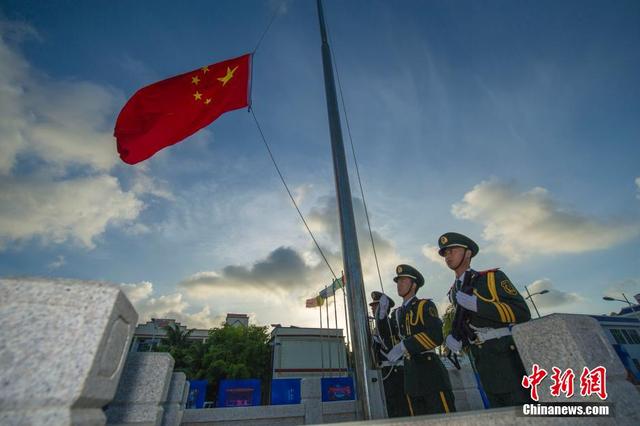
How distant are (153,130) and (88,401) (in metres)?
5.48

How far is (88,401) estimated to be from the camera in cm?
155

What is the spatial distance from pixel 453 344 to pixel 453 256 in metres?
1.21

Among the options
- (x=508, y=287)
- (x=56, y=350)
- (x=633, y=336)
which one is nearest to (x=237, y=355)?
(x=508, y=287)

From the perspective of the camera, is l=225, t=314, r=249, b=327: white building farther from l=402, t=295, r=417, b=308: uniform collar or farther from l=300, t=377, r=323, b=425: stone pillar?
l=402, t=295, r=417, b=308: uniform collar

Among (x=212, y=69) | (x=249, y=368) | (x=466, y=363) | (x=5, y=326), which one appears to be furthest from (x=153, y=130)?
(x=249, y=368)

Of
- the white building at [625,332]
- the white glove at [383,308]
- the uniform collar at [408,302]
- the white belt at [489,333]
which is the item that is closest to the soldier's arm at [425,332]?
the uniform collar at [408,302]

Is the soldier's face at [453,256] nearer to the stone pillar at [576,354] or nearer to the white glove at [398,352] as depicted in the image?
the white glove at [398,352]

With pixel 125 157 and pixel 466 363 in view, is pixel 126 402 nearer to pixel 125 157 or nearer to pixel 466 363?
pixel 125 157

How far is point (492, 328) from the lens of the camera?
11.5 feet

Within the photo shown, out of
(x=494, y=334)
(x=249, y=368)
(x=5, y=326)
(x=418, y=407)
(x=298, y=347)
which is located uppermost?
(x=298, y=347)

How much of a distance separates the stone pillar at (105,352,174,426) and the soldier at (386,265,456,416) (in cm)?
325

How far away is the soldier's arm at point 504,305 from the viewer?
3385 mm

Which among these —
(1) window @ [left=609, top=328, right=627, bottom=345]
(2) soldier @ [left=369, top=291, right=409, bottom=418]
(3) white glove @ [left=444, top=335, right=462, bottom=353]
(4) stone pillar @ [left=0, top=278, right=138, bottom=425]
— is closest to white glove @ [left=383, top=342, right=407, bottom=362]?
(3) white glove @ [left=444, top=335, right=462, bottom=353]

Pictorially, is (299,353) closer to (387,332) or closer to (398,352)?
(387,332)
